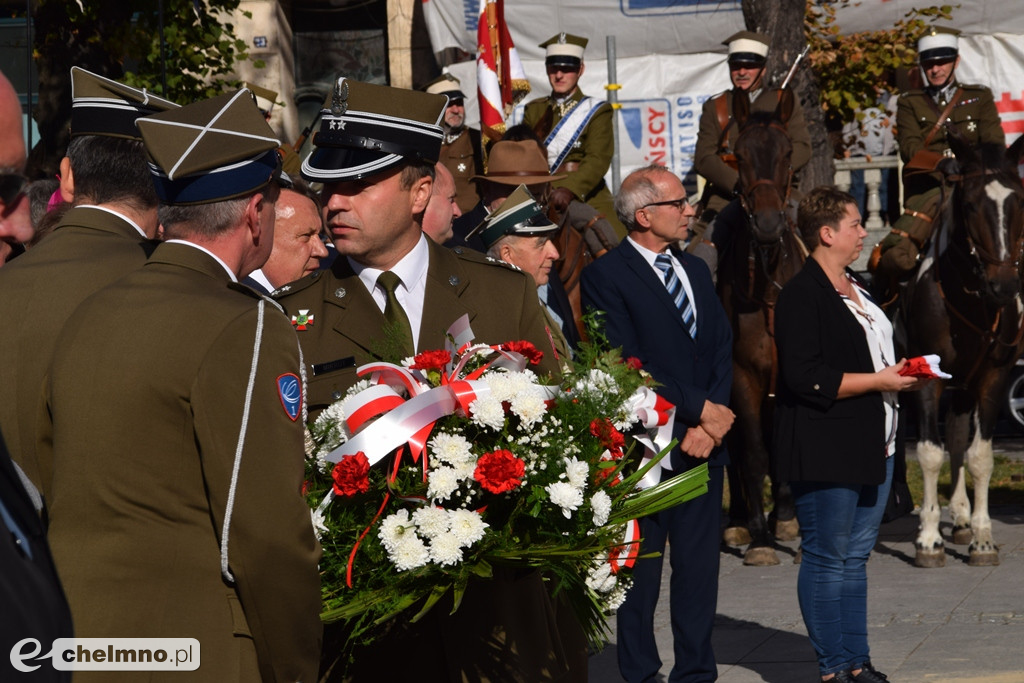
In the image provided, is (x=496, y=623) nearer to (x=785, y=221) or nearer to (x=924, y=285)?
(x=785, y=221)

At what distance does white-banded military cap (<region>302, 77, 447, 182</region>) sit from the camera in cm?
410

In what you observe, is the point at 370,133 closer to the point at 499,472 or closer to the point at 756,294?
the point at 499,472

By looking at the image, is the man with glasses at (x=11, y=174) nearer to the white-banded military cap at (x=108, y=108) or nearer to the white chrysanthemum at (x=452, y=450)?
the white-banded military cap at (x=108, y=108)

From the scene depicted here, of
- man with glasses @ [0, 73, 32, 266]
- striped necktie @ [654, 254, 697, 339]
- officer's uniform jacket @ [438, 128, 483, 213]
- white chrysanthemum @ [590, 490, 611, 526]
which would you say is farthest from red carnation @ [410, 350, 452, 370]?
officer's uniform jacket @ [438, 128, 483, 213]

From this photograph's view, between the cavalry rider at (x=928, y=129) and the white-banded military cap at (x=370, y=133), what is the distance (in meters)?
7.50

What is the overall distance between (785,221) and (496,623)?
6464 millimetres

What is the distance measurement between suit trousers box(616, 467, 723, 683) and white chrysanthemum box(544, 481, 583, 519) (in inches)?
118

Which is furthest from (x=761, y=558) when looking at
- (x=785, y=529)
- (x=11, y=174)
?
(x=11, y=174)

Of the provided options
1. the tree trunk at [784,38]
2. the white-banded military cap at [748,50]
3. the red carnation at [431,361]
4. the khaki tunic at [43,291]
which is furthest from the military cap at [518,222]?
the tree trunk at [784,38]

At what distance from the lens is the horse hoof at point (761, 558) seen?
985 centimetres

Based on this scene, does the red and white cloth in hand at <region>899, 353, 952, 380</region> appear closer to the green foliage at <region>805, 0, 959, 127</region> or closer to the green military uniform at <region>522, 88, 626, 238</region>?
the green military uniform at <region>522, 88, 626, 238</region>

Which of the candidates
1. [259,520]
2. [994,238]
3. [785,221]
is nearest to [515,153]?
[785,221]

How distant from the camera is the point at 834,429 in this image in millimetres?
6586

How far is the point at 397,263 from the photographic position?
13.8ft
